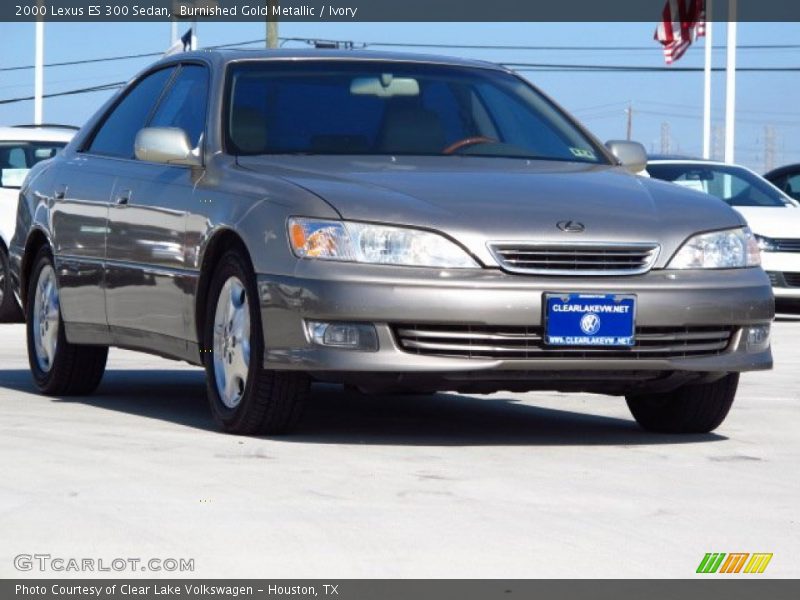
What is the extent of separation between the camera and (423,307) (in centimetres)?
775

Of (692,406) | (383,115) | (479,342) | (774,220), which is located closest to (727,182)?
(774,220)

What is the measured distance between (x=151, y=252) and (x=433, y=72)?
5.00 ft

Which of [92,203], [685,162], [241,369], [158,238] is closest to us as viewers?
[241,369]

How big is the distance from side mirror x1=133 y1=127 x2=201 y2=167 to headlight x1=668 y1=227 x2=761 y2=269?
82.3 inches

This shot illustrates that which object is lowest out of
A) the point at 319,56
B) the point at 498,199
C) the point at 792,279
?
the point at 792,279

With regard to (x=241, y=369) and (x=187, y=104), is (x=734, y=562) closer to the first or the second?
(x=241, y=369)

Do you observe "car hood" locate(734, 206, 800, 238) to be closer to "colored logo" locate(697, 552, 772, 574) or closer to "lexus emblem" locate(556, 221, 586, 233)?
"lexus emblem" locate(556, 221, 586, 233)

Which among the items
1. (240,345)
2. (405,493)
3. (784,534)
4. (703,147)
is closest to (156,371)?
(240,345)

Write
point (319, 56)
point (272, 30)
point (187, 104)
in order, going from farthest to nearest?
point (272, 30) → point (187, 104) → point (319, 56)

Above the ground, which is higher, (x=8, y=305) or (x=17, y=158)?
(x=17, y=158)

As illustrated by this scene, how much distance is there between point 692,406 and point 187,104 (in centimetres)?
260

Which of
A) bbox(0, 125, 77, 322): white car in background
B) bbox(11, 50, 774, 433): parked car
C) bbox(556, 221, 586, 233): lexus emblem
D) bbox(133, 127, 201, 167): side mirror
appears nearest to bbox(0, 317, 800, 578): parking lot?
bbox(11, 50, 774, 433): parked car
